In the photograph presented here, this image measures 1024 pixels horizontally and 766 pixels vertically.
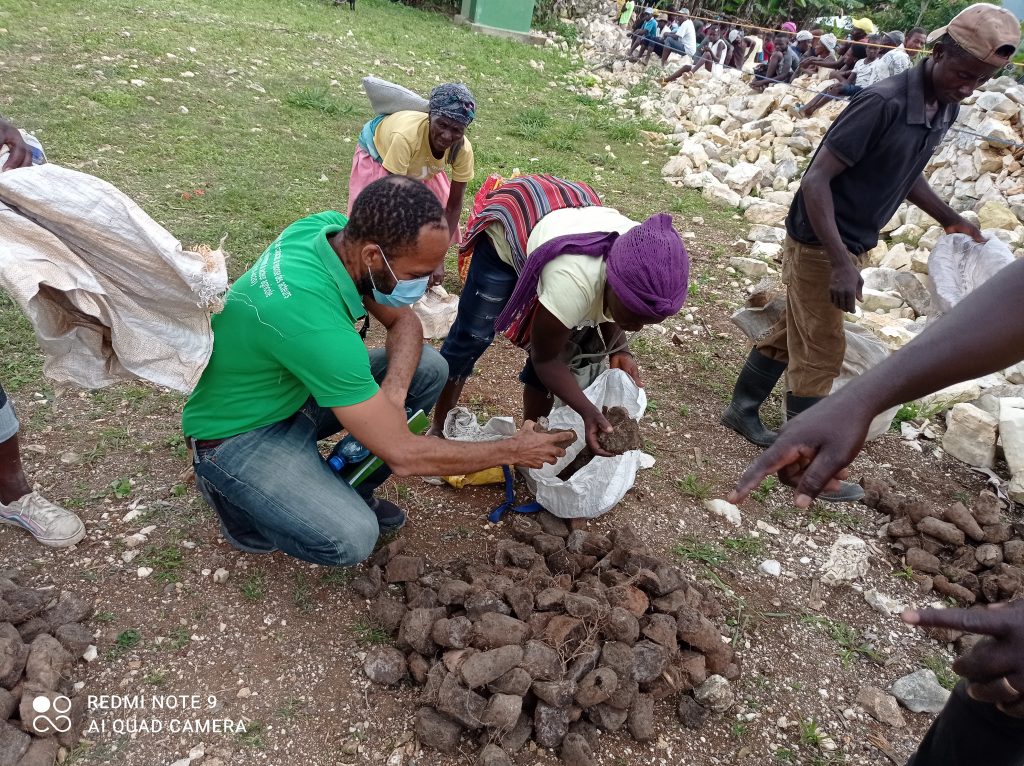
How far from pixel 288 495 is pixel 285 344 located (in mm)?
511

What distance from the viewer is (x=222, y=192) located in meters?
5.16

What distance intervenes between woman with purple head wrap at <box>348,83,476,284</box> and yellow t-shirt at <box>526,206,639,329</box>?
1092mm

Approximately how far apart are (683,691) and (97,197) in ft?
7.56

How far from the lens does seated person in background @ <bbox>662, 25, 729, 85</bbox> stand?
529 inches

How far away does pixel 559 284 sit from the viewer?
233cm

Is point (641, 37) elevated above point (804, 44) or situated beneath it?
situated beneath

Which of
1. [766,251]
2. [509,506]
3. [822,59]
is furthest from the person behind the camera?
[822,59]

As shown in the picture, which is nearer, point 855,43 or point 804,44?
point 855,43

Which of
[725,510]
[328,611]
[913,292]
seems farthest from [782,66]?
[328,611]

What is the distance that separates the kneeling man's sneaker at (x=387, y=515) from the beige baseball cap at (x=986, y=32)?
9.32ft

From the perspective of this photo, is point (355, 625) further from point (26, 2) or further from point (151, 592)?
point (26, 2)

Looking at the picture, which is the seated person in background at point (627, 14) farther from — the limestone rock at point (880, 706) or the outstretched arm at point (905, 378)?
the outstretched arm at point (905, 378)

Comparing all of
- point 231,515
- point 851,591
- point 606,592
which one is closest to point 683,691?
point 606,592

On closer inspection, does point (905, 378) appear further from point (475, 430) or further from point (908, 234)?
point (908, 234)
